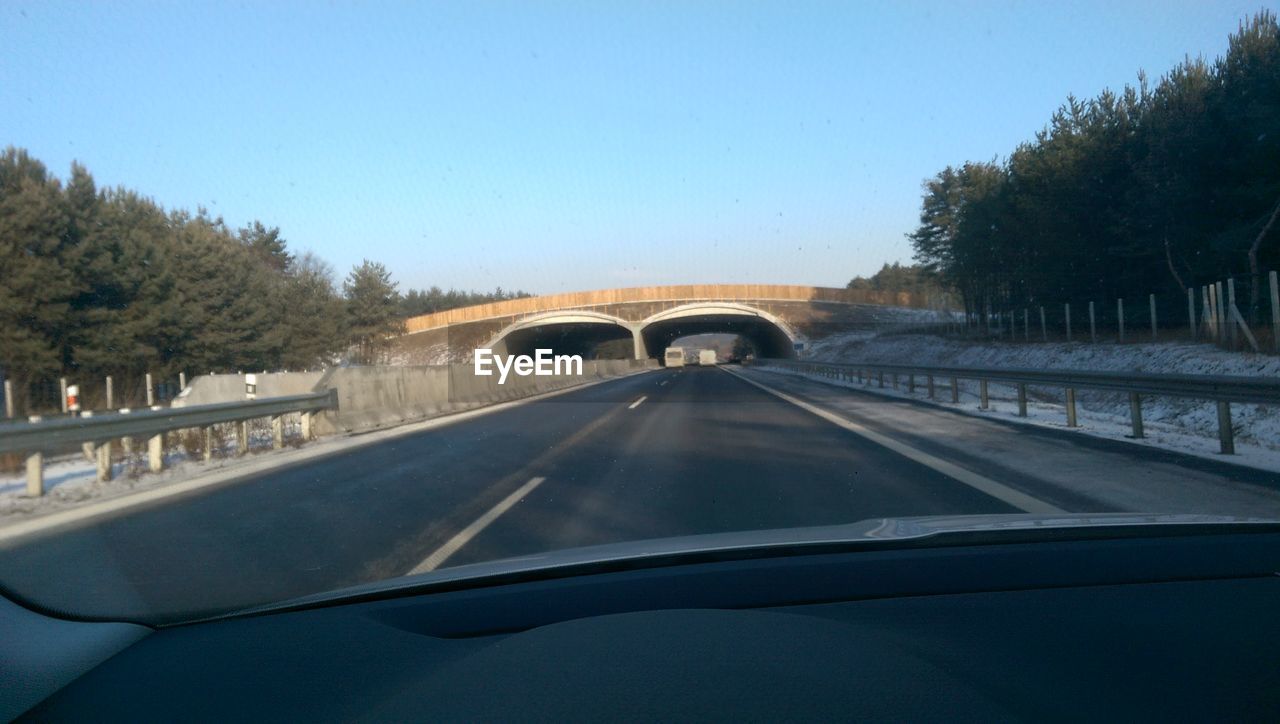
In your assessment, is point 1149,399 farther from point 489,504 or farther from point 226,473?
point 226,473

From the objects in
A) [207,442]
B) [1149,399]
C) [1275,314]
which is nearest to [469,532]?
[207,442]

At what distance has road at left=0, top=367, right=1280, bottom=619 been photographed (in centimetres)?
578

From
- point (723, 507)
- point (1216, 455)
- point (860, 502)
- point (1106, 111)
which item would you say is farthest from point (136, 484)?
point (1106, 111)

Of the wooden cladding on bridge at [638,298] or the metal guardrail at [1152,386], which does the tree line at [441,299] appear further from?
the metal guardrail at [1152,386]

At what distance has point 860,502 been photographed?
25.8 ft

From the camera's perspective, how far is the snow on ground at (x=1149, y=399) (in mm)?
12789

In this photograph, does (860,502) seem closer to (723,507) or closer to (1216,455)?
(723,507)

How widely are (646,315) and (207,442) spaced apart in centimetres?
7376

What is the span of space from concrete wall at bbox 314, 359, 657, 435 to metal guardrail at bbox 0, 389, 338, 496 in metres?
1.40

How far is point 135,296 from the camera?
34062mm

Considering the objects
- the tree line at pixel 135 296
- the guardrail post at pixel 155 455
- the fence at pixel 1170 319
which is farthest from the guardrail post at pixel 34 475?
the fence at pixel 1170 319

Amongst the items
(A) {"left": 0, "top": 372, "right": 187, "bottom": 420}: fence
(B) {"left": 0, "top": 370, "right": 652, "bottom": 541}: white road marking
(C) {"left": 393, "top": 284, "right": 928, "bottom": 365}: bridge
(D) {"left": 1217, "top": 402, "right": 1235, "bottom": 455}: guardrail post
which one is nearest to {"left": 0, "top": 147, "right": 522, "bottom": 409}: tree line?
(A) {"left": 0, "top": 372, "right": 187, "bottom": 420}: fence

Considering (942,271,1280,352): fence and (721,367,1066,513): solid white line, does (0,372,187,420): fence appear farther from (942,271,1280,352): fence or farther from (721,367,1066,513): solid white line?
(942,271,1280,352): fence

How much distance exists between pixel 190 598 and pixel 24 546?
9.31ft
